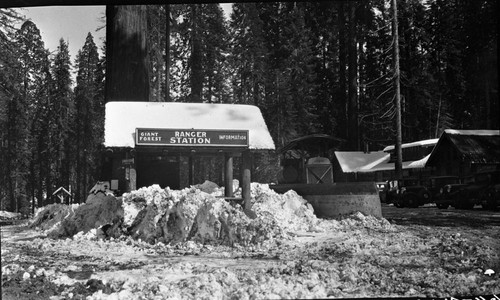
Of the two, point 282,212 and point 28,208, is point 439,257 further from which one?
point 28,208

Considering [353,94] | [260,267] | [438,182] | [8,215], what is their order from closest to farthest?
1. [260,267]
2. [8,215]
3. [353,94]
4. [438,182]

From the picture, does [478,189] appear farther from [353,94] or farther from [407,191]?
[353,94]

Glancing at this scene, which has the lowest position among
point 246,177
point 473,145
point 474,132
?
point 246,177

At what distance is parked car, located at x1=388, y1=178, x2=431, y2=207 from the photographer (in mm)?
6867

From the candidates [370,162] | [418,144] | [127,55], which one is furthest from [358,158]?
[127,55]

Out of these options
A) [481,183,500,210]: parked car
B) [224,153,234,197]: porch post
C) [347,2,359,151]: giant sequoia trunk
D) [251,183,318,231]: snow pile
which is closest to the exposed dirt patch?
[251,183,318,231]: snow pile

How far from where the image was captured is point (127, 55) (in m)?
6.26

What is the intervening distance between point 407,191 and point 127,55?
4.28 meters

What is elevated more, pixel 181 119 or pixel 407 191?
pixel 181 119

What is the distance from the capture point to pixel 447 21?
17.7 feet

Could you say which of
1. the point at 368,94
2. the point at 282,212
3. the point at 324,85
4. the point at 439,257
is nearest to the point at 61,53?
the point at 324,85

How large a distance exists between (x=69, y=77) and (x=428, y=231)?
5453 millimetres

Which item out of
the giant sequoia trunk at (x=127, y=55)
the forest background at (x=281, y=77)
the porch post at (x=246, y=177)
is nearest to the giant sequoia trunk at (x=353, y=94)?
the forest background at (x=281, y=77)

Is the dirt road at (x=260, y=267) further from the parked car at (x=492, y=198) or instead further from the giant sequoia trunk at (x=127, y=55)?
the giant sequoia trunk at (x=127, y=55)
